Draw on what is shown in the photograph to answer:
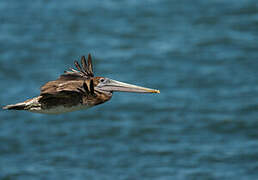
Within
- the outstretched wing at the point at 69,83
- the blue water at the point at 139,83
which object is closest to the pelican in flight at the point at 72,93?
the outstretched wing at the point at 69,83

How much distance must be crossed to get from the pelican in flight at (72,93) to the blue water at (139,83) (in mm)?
11731

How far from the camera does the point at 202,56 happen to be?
30156 millimetres

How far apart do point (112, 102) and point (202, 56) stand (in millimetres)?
5857

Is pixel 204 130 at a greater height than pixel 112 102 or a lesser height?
lesser

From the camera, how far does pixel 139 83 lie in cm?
2816

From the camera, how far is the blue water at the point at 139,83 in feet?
75.6

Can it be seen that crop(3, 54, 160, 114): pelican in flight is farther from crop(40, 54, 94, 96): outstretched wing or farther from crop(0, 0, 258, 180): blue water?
crop(0, 0, 258, 180): blue water

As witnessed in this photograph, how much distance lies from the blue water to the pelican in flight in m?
11.7

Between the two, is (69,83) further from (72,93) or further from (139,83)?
(139,83)

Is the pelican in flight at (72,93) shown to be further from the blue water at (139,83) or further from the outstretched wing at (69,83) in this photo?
the blue water at (139,83)

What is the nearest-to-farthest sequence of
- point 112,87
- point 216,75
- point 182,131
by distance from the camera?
point 112,87
point 182,131
point 216,75

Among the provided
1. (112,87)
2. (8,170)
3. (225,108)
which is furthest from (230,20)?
(112,87)

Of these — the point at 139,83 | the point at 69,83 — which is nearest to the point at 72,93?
the point at 69,83

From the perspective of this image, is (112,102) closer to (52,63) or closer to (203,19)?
(52,63)
